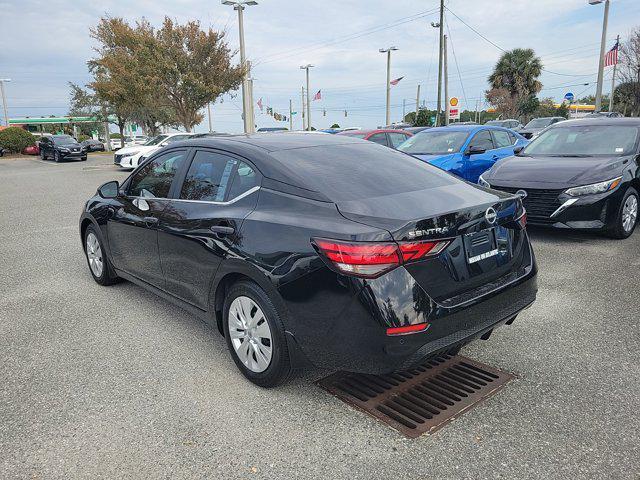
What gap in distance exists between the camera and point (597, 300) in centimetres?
474

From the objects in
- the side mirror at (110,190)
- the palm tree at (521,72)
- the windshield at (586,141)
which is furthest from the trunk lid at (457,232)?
the palm tree at (521,72)

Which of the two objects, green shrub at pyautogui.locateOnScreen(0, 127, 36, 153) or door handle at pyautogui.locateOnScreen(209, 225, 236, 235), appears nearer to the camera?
door handle at pyautogui.locateOnScreen(209, 225, 236, 235)

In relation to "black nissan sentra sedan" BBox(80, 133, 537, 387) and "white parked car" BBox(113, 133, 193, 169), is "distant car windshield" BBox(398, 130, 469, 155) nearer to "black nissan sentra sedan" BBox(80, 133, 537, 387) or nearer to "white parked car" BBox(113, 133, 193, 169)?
"black nissan sentra sedan" BBox(80, 133, 537, 387)

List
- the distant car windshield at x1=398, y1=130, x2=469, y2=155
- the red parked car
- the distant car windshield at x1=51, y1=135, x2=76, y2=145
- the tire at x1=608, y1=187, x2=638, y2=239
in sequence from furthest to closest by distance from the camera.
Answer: the distant car windshield at x1=51, y1=135, x2=76, y2=145 < the red parked car < the distant car windshield at x1=398, y1=130, x2=469, y2=155 < the tire at x1=608, y1=187, x2=638, y2=239

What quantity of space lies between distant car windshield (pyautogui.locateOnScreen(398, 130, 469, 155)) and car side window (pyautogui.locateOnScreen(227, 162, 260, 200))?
7.03 m

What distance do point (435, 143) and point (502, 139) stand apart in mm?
1755

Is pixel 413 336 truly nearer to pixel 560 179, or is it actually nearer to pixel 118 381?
pixel 118 381

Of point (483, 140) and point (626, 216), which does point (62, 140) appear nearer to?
point (483, 140)

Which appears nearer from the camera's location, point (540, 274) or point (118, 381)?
point (118, 381)

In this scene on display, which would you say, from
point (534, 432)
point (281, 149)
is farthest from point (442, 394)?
point (281, 149)

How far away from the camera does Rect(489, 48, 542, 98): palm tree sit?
155 ft

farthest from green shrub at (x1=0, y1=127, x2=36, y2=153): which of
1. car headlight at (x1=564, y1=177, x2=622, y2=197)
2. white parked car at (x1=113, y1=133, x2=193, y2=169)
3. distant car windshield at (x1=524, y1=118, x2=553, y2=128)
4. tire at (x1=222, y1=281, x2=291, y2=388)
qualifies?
tire at (x1=222, y1=281, x2=291, y2=388)

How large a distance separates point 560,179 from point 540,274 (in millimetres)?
1688

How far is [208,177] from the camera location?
12.4 feet
